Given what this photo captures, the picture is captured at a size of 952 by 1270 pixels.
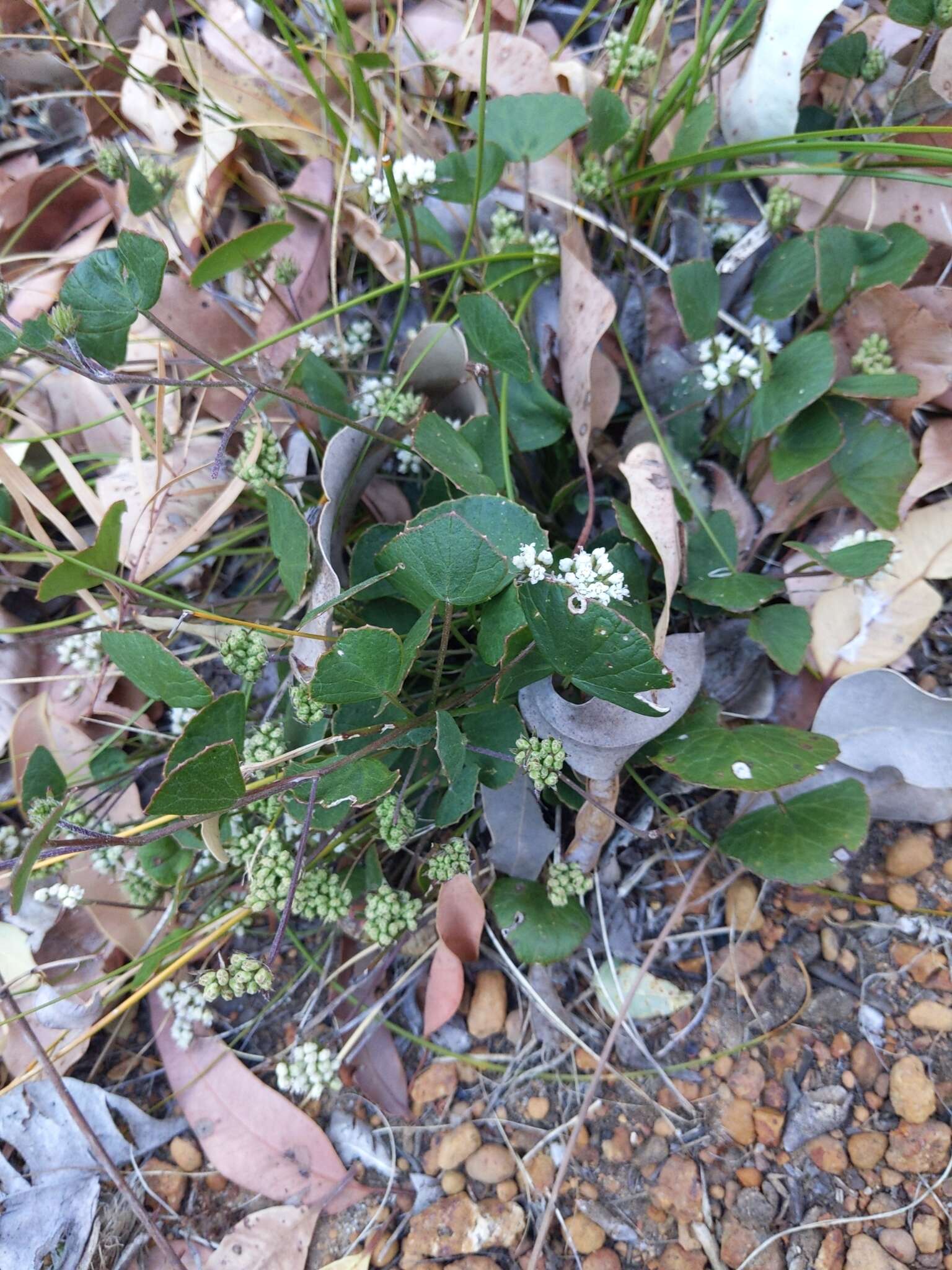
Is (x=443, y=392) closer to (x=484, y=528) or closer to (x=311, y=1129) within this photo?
(x=484, y=528)

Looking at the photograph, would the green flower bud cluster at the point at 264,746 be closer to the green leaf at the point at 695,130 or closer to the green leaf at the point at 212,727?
the green leaf at the point at 212,727

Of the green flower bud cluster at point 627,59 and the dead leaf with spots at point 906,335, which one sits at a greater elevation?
the green flower bud cluster at point 627,59

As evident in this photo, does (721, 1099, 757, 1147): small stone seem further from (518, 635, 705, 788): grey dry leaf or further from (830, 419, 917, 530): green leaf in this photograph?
(830, 419, 917, 530): green leaf

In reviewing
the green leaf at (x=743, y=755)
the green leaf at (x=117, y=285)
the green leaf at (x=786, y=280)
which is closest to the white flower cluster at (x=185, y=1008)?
the green leaf at (x=743, y=755)

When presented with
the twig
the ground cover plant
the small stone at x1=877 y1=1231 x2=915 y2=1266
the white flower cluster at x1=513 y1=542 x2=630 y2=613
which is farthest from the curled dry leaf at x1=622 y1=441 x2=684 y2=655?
the twig

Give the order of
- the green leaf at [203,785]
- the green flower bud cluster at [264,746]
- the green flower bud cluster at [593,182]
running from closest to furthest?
the green leaf at [203,785], the green flower bud cluster at [264,746], the green flower bud cluster at [593,182]

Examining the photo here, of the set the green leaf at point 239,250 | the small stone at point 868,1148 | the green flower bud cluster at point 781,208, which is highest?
the green leaf at point 239,250

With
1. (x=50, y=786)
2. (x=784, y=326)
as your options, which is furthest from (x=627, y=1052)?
(x=784, y=326)
